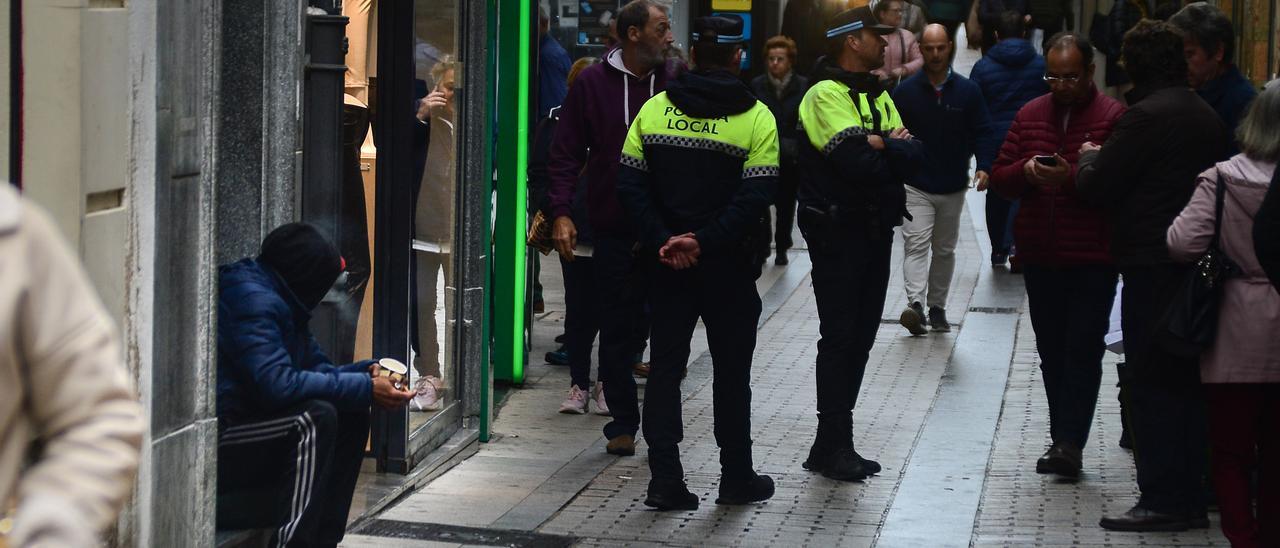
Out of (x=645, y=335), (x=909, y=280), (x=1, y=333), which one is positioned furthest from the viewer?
(x=909, y=280)

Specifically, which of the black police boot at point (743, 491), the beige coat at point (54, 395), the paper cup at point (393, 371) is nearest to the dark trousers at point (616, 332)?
the black police boot at point (743, 491)

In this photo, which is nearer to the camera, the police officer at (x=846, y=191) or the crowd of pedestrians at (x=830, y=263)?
the crowd of pedestrians at (x=830, y=263)

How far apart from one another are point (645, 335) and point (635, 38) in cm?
183

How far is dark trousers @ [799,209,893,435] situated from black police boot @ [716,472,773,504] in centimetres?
53

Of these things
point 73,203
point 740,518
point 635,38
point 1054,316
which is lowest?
point 740,518

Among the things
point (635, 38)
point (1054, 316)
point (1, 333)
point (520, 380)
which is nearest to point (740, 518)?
point (1054, 316)

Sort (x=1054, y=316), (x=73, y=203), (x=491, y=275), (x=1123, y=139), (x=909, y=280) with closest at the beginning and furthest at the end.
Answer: (x=73, y=203) → (x=1123, y=139) → (x=1054, y=316) → (x=491, y=275) → (x=909, y=280)

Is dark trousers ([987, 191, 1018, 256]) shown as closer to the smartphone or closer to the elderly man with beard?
the elderly man with beard

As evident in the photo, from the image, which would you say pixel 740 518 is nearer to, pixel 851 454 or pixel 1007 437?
pixel 851 454

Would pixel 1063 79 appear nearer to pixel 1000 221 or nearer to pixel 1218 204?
pixel 1218 204

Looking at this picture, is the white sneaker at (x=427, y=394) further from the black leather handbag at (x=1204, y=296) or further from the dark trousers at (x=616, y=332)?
the black leather handbag at (x=1204, y=296)

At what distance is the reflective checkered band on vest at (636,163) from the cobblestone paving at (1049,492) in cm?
179

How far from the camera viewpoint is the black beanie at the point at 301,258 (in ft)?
17.2

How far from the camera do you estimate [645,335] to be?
909cm
